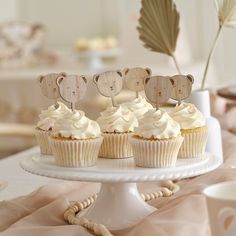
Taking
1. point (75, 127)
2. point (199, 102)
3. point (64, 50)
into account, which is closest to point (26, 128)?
point (64, 50)

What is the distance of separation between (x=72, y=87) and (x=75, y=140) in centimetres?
10

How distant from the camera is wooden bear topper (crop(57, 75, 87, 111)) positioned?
1.39 metres

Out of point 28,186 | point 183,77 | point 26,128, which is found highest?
point 183,77

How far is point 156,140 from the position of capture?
4.56 feet

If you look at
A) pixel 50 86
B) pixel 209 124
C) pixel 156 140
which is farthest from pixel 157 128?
pixel 209 124

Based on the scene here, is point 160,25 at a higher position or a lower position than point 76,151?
higher

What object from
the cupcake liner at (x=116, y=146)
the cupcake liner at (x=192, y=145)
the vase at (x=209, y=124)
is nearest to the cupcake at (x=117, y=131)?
the cupcake liner at (x=116, y=146)

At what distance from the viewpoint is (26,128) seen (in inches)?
161

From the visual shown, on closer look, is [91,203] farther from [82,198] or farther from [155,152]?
[155,152]

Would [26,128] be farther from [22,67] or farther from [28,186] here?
[28,186]

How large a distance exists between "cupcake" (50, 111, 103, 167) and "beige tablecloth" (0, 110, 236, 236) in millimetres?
108


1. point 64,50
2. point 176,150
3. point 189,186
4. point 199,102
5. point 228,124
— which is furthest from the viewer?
point 64,50

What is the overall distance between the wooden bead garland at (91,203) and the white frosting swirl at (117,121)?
0.15 metres

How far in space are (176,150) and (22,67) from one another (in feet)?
12.7
